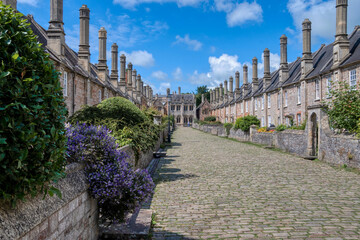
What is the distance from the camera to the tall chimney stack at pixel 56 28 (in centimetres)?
1972

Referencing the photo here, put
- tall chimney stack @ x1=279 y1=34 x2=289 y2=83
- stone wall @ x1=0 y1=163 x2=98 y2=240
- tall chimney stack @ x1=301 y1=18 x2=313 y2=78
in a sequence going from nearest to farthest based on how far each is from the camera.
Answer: stone wall @ x1=0 y1=163 x2=98 y2=240, tall chimney stack @ x1=301 y1=18 x2=313 y2=78, tall chimney stack @ x1=279 y1=34 x2=289 y2=83

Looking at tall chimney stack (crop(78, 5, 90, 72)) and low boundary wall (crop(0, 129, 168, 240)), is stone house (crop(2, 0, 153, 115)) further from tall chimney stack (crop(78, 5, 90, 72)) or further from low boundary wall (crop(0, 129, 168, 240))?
low boundary wall (crop(0, 129, 168, 240))

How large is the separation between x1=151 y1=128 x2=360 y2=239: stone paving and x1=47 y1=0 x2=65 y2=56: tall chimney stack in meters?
13.5

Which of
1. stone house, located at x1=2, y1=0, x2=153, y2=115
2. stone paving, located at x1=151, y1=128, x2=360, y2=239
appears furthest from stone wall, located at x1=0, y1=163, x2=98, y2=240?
stone house, located at x1=2, y1=0, x2=153, y2=115

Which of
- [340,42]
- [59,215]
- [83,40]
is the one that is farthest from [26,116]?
[340,42]

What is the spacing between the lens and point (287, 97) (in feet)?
117

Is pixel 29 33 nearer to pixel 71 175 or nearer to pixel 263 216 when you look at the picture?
pixel 71 175

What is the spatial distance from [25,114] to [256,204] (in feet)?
20.3

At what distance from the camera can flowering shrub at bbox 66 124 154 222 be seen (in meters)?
4.57

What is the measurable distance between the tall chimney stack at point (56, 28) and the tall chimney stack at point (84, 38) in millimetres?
5703

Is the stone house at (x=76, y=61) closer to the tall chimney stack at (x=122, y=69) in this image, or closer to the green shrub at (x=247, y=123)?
the tall chimney stack at (x=122, y=69)

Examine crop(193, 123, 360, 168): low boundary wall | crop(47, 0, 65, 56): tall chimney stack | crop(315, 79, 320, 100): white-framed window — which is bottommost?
crop(193, 123, 360, 168): low boundary wall

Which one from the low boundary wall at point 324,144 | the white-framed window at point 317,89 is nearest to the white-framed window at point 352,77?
the white-framed window at point 317,89

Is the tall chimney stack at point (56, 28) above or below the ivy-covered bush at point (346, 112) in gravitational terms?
above
